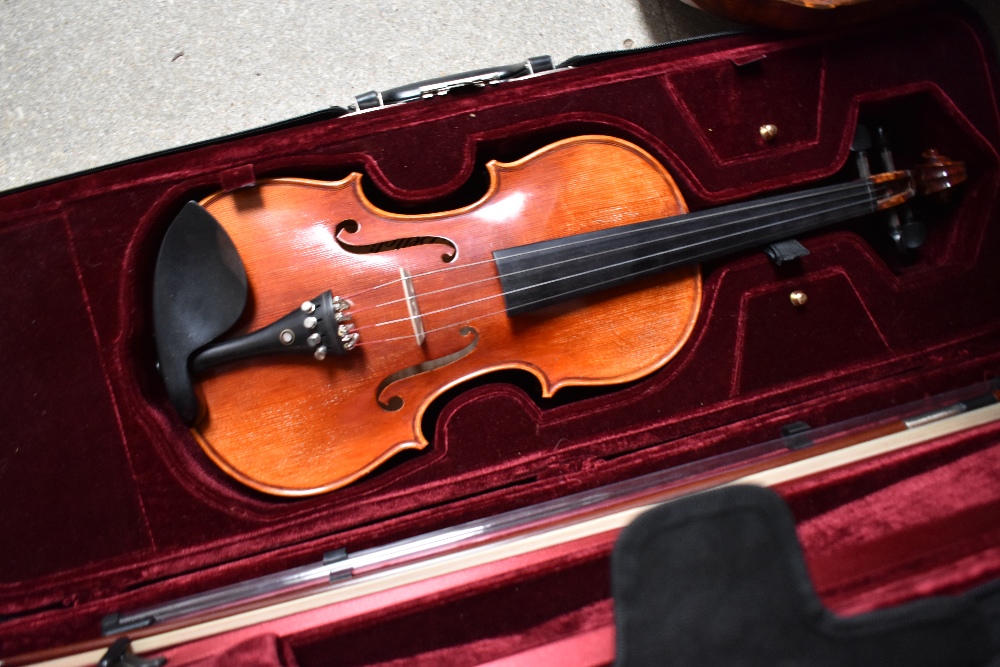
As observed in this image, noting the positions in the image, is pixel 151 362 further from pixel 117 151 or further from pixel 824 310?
pixel 824 310

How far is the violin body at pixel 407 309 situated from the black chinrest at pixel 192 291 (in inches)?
1.5

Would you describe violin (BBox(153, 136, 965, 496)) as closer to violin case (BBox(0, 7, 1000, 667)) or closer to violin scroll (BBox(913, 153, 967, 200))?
violin case (BBox(0, 7, 1000, 667))

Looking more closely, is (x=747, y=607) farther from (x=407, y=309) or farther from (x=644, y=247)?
(x=407, y=309)

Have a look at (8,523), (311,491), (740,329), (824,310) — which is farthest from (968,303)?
(8,523)

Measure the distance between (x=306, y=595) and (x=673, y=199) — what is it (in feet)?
3.36

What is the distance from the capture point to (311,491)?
1233 millimetres

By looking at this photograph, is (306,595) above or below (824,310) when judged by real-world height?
below

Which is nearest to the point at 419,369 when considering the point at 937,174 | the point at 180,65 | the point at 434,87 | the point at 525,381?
the point at 525,381

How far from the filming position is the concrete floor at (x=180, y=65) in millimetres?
1592

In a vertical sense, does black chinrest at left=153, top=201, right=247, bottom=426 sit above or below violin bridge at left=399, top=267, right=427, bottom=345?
above

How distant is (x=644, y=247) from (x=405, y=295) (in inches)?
18.4

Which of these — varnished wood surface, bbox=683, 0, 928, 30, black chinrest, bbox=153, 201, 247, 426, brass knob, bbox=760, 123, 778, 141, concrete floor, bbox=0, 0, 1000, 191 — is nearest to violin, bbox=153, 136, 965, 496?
black chinrest, bbox=153, 201, 247, 426

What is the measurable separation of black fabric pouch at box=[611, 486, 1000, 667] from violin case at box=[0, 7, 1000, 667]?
9 cm

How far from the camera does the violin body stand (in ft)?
3.97
